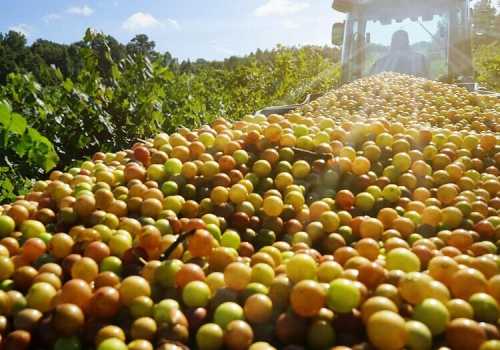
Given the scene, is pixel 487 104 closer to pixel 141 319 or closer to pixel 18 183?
pixel 141 319

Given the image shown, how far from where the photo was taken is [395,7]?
9211 millimetres

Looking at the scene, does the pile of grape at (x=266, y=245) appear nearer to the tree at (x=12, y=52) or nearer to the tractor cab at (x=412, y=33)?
the tractor cab at (x=412, y=33)

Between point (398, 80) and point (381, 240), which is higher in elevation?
point (398, 80)

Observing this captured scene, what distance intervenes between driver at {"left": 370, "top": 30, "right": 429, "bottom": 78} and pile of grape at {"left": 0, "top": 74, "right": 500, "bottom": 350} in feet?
24.6

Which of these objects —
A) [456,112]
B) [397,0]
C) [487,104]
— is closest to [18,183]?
[456,112]

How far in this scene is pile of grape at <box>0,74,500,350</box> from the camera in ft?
4.74

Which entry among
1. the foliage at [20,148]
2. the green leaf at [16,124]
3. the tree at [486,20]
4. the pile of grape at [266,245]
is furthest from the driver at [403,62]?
the tree at [486,20]

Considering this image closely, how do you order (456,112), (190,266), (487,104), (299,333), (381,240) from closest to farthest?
(299,333) < (190,266) < (381,240) < (456,112) < (487,104)

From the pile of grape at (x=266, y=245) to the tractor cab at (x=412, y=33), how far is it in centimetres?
675

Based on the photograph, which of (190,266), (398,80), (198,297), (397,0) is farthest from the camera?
(397,0)

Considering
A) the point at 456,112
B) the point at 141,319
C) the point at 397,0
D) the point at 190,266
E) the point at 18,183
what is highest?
the point at 397,0

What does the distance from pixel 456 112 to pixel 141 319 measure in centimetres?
425

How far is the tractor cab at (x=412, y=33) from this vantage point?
907 centimetres

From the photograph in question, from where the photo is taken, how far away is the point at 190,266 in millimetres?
1694
